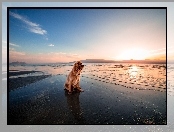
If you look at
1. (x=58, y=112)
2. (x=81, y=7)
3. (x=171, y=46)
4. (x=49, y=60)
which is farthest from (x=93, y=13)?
(x=58, y=112)

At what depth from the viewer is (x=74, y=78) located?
3.80 m

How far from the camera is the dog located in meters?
3.75

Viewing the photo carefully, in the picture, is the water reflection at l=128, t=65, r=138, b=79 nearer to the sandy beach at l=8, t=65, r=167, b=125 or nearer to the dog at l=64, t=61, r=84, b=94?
the sandy beach at l=8, t=65, r=167, b=125

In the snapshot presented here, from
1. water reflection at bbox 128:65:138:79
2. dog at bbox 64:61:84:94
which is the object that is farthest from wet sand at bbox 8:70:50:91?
water reflection at bbox 128:65:138:79

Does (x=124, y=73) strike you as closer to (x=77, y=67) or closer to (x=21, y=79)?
(x=77, y=67)

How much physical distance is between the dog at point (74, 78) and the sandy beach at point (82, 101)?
0.24ft

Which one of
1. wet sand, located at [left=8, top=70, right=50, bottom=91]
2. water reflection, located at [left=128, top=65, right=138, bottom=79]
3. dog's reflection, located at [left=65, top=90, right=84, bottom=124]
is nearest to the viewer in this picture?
dog's reflection, located at [left=65, top=90, right=84, bottom=124]

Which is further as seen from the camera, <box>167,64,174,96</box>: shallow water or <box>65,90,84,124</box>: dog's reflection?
<box>167,64,174,96</box>: shallow water

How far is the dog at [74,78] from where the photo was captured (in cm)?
375

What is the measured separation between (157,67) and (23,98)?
235 cm

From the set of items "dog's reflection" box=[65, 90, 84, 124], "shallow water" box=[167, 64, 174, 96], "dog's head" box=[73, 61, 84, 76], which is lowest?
"dog's reflection" box=[65, 90, 84, 124]

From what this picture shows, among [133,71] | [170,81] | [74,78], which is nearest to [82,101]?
[74,78]

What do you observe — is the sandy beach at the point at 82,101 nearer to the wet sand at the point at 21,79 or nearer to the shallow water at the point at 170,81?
the wet sand at the point at 21,79

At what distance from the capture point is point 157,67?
3719mm
